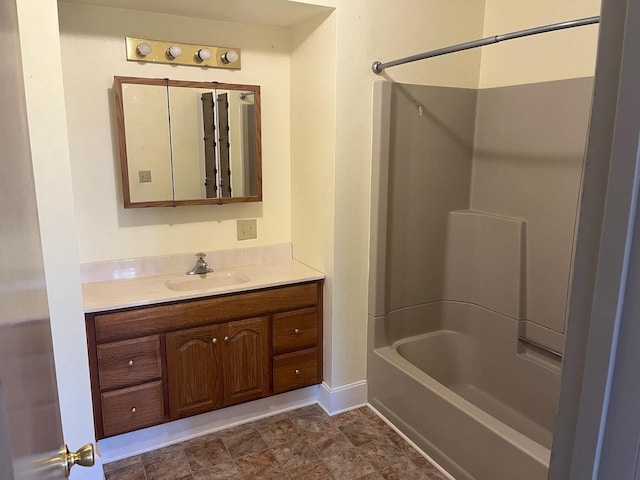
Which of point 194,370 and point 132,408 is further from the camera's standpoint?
point 194,370

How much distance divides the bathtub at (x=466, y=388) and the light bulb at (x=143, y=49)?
70.9 inches

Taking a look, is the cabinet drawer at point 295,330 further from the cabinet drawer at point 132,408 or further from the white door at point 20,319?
the white door at point 20,319

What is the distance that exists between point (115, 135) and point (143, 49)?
0.44m

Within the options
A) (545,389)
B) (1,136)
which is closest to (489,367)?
(545,389)

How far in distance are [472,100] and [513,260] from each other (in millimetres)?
963

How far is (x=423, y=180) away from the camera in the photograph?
2.71 metres

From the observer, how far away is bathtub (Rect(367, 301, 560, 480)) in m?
1.95

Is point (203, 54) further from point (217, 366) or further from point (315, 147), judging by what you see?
point (217, 366)

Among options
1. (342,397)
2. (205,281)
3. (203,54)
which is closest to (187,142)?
(203,54)

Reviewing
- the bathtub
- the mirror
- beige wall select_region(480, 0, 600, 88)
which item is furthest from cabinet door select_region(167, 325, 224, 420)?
beige wall select_region(480, 0, 600, 88)

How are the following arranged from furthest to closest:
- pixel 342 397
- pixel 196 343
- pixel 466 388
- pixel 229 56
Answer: pixel 466 388 < pixel 342 397 < pixel 229 56 < pixel 196 343

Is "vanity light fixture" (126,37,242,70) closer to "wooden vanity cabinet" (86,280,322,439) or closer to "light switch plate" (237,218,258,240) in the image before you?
"light switch plate" (237,218,258,240)

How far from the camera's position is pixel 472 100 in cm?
279

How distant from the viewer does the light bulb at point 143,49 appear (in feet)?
7.55
